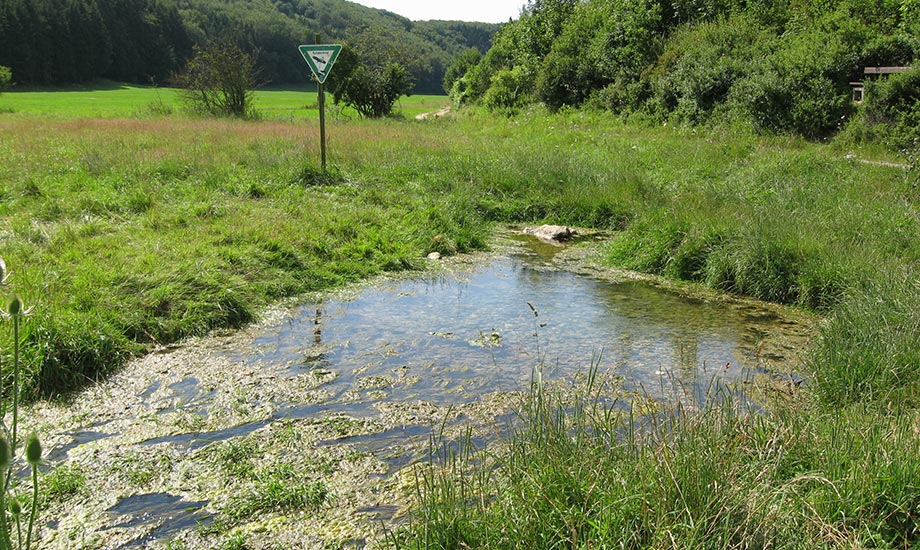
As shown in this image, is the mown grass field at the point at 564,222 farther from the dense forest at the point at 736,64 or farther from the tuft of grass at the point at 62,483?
the dense forest at the point at 736,64

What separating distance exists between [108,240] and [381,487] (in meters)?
5.93

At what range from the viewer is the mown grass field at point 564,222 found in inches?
122

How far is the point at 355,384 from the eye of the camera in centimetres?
569

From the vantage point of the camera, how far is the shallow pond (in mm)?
3936

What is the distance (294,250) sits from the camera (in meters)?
8.80

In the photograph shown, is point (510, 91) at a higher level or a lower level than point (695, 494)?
higher

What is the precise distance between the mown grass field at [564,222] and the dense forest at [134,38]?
2742cm

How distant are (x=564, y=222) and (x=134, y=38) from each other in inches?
3126

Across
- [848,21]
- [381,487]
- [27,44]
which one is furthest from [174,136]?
[27,44]

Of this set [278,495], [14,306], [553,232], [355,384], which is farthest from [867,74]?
[14,306]

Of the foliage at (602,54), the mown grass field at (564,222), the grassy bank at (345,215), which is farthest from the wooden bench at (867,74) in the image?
→ the foliage at (602,54)

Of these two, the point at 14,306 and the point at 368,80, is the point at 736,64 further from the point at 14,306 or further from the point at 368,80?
the point at 14,306

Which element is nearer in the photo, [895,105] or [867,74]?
[895,105]

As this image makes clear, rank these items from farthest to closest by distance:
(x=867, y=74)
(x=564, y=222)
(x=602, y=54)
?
(x=602, y=54) → (x=867, y=74) → (x=564, y=222)
